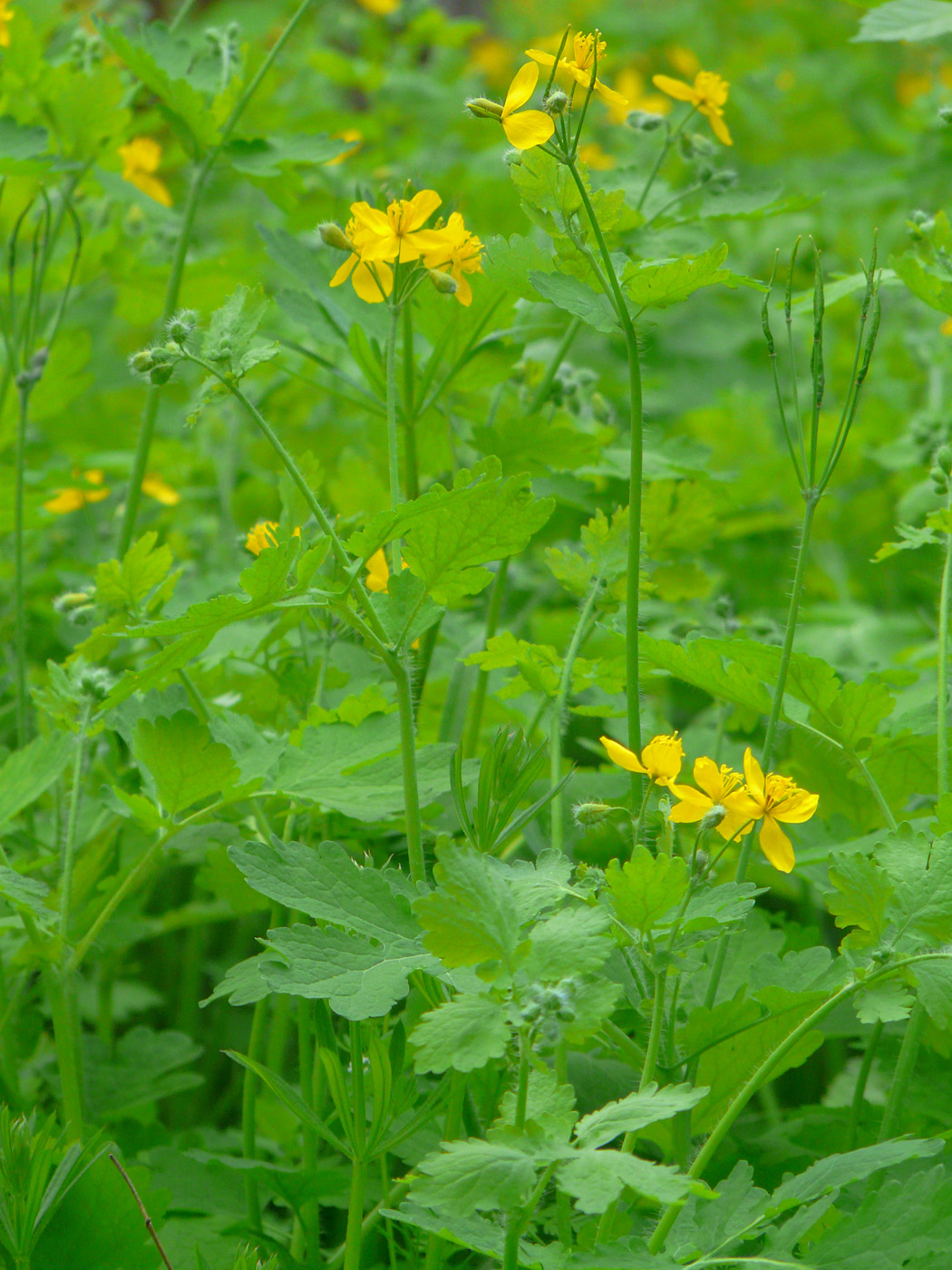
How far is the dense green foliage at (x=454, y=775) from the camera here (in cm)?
80

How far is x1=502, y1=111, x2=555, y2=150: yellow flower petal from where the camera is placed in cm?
85

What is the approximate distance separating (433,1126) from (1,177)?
48.7 inches

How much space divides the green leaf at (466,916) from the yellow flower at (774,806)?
22 cm

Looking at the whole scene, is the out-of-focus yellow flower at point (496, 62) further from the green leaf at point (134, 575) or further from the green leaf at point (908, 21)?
the green leaf at point (134, 575)

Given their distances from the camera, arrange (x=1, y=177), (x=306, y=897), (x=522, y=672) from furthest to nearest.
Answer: (x=1, y=177)
(x=522, y=672)
(x=306, y=897)

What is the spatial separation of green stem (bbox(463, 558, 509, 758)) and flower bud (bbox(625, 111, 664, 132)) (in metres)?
0.48

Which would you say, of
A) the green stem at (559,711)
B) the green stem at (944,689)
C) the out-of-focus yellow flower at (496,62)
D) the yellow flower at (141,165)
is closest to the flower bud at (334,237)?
the green stem at (559,711)

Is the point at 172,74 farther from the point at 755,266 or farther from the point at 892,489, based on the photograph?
the point at 755,266

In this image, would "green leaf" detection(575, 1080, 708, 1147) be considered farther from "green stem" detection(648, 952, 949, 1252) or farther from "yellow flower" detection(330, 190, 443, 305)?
"yellow flower" detection(330, 190, 443, 305)

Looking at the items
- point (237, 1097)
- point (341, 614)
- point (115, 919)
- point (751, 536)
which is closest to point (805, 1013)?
point (341, 614)

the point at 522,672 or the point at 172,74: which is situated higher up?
the point at 172,74

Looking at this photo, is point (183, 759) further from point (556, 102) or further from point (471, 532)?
point (556, 102)

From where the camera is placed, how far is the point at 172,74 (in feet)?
4.70

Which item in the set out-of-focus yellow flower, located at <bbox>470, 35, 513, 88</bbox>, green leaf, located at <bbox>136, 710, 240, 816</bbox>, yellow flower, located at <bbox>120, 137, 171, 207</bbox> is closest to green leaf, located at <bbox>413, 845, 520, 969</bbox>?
green leaf, located at <bbox>136, 710, 240, 816</bbox>
